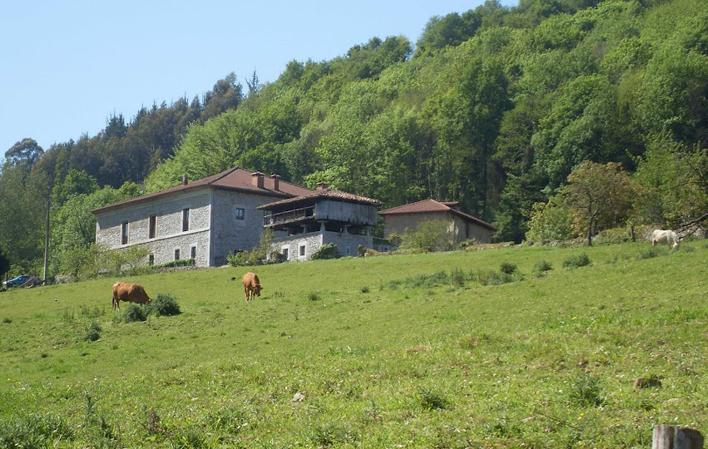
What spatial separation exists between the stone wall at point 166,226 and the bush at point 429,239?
62.7ft

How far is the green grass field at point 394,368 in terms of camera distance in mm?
14734

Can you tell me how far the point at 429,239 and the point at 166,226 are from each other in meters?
27.9

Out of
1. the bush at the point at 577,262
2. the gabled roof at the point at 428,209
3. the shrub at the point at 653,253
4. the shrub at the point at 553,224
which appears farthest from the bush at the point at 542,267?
the gabled roof at the point at 428,209

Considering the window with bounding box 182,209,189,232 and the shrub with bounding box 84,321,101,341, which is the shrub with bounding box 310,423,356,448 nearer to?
the shrub with bounding box 84,321,101,341

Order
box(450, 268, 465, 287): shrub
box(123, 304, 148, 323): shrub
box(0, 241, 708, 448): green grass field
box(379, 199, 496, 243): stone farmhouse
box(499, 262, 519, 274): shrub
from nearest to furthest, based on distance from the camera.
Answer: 1. box(0, 241, 708, 448): green grass field
2. box(123, 304, 148, 323): shrub
3. box(450, 268, 465, 287): shrub
4. box(499, 262, 519, 274): shrub
5. box(379, 199, 496, 243): stone farmhouse

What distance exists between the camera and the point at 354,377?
64.7 ft

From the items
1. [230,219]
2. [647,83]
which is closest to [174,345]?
[230,219]

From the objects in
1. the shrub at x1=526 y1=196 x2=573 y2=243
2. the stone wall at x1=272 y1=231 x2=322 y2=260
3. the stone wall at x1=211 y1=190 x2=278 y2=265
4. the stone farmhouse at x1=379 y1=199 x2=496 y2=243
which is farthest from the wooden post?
the stone wall at x1=211 y1=190 x2=278 y2=265

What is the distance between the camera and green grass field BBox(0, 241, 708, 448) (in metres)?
14.7

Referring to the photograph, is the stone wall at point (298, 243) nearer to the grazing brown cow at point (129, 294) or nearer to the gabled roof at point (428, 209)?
the gabled roof at point (428, 209)

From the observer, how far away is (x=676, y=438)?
28.5 feet

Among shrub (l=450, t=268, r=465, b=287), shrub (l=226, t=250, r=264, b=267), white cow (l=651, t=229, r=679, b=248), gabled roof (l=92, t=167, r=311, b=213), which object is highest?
gabled roof (l=92, t=167, r=311, b=213)

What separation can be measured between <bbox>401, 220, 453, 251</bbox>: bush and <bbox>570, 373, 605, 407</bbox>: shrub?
54.5 metres

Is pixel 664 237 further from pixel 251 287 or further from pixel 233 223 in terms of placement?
pixel 233 223
